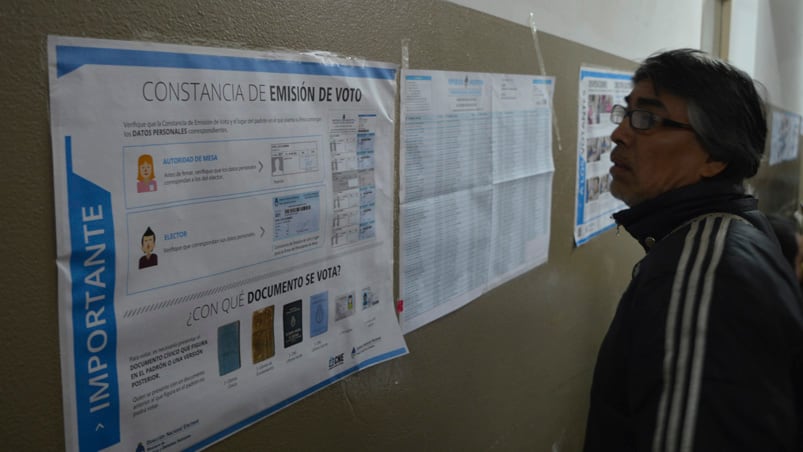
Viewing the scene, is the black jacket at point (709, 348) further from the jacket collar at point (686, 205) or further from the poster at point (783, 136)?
the poster at point (783, 136)

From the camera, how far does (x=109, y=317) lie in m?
0.73

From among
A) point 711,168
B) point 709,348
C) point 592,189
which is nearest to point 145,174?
point 709,348

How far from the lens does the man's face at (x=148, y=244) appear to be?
753mm

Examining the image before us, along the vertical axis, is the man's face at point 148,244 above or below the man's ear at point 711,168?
below

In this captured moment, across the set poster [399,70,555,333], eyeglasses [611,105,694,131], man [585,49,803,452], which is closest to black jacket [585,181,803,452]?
man [585,49,803,452]

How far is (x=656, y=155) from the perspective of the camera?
1.26 metres

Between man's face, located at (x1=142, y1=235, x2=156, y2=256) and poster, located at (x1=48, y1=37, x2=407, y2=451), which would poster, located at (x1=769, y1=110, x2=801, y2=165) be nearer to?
poster, located at (x1=48, y1=37, x2=407, y2=451)

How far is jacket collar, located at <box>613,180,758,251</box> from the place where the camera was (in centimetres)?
112

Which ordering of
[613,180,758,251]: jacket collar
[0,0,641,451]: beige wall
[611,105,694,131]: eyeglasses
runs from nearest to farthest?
[0,0,641,451]: beige wall, [613,180,758,251]: jacket collar, [611,105,694,131]: eyeglasses

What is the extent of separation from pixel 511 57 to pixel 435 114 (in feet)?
1.37

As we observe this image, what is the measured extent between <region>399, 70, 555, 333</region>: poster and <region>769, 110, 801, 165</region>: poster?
10.7 feet

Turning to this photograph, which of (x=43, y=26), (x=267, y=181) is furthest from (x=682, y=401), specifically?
(x=43, y=26)

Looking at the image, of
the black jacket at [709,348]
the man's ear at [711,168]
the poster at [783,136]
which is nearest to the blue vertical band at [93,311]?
the black jacket at [709,348]

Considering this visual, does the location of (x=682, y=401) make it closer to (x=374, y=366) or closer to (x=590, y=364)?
(x=374, y=366)
